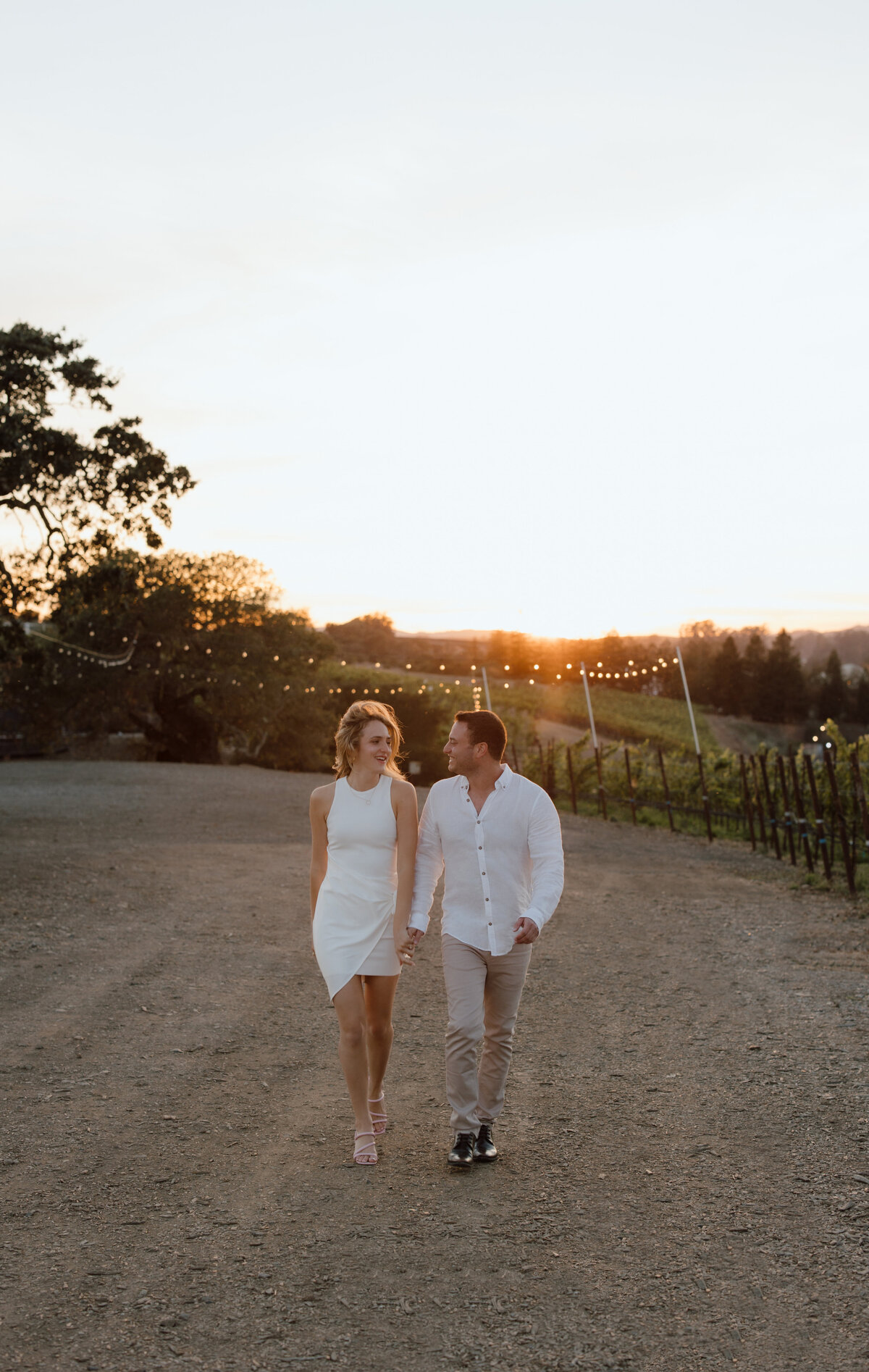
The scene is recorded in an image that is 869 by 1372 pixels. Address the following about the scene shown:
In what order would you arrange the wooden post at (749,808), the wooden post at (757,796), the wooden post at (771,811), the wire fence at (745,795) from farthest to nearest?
the wooden post at (749,808) → the wooden post at (757,796) → the wooden post at (771,811) → the wire fence at (745,795)

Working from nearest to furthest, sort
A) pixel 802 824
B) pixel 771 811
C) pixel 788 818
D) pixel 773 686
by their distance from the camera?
pixel 802 824 < pixel 788 818 < pixel 771 811 < pixel 773 686

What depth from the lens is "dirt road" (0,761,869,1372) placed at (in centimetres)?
310

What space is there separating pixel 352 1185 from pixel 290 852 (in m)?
11.7

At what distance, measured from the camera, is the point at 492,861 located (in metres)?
4.40

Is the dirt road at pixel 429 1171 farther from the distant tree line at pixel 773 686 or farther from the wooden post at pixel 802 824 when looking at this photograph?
the distant tree line at pixel 773 686

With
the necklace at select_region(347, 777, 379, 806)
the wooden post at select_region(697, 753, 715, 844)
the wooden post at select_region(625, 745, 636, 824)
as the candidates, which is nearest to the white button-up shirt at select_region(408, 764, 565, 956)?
the necklace at select_region(347, 777, 379, 806)

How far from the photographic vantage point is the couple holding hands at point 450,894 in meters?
4.35

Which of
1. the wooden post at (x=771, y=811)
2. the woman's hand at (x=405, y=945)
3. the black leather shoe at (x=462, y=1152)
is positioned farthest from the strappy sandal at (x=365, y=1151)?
the wooden post at (x=771, y=811)

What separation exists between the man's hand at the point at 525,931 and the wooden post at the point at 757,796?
1301cm

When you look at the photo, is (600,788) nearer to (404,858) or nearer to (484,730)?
(484,730)

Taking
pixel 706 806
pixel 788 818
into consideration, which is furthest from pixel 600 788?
pixel 788 818

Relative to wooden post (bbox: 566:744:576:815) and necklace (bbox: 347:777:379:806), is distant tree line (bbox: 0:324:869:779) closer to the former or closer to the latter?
wooden post (bbox: 566:744:576:815)

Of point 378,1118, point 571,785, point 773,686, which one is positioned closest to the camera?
point 378,1118

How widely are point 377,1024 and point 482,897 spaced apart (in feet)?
2.25
